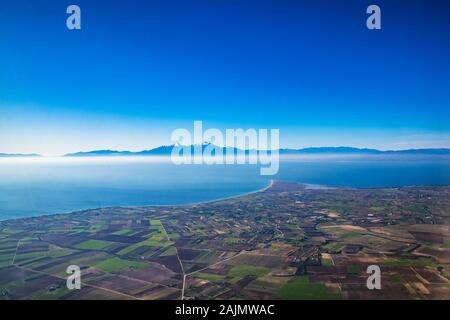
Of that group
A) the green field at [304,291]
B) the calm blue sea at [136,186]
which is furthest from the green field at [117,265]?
the calm blue sea at [136,186]

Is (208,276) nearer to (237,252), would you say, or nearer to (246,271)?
(246,271)

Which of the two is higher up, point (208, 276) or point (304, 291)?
point (304, 291)

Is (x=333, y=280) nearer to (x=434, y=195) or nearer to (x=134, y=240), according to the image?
(x=134, y=240)

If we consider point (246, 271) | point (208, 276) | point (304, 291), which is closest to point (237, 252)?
point (246, 271)

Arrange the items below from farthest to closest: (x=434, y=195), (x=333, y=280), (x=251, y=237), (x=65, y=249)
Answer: (x=434, y=195), (x=251, y=237), (x=65, y=249), (x=333, y=280)

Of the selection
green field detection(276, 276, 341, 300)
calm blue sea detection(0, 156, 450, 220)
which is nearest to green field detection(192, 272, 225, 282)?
green field detection(276, 276, 341, 300)

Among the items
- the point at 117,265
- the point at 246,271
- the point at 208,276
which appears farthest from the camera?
the point at 117,265

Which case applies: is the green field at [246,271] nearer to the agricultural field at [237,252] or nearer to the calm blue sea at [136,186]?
the agricultural field at [237,252]
